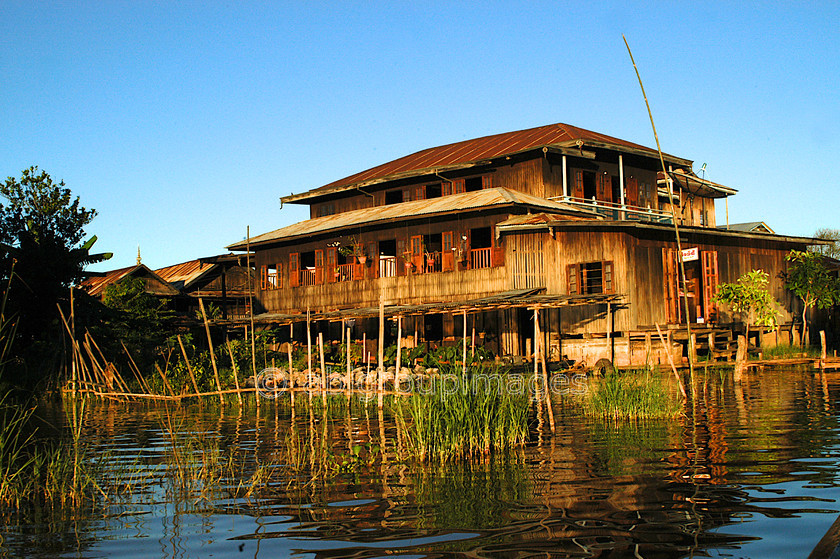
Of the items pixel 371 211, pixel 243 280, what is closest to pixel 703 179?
pixel 371 211

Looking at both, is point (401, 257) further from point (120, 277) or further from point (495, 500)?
point (495, 500)

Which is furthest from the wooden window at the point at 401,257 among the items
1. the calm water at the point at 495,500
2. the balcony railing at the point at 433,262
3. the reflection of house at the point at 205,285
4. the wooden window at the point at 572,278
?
the calm water at the point at 495,500

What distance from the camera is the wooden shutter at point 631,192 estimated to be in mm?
30938

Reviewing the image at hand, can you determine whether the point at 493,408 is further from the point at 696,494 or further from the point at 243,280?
the point at 243,280

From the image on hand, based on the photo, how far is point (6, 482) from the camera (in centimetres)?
709

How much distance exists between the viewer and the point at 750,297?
24422mm

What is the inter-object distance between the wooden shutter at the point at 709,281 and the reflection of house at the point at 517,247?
4 centimetres

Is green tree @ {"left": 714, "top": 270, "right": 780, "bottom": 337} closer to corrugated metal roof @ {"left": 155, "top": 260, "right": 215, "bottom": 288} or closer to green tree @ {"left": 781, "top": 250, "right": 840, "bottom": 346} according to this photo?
green tree @ {"left": 781, "top": 250, "right": 840, "bottom": 346}

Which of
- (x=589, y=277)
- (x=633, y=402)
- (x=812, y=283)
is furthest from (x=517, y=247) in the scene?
(x=633, y=402)

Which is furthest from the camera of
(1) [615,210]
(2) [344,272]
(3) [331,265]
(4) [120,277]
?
(4) [120,277]

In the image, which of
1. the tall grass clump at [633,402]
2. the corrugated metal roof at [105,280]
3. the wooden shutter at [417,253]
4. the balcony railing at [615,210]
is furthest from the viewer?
the corrugated metal roof at [105,280]

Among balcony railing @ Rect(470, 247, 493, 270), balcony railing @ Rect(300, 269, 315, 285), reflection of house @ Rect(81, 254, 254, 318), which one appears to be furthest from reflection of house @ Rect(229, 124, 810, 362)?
reflection of house @ Rect(81, 254, 254, 318)

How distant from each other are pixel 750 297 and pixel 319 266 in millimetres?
16311

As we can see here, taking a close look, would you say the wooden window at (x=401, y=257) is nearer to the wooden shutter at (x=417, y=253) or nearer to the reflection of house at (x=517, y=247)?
the reflection of house at (x=517, y=247)
